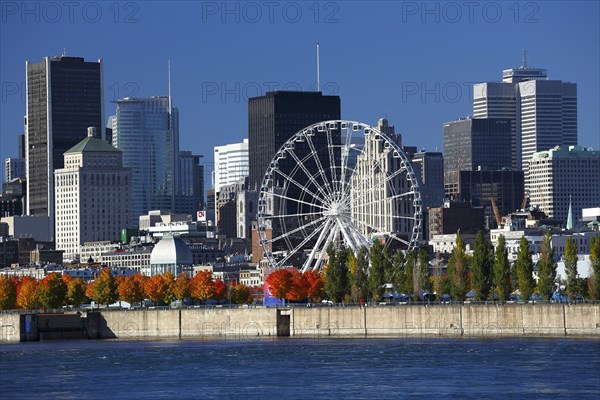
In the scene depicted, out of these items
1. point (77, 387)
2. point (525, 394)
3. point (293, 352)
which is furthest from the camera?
point (293, 352)

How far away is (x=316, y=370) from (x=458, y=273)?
166ft

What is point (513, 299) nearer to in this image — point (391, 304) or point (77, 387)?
point (391, 304)

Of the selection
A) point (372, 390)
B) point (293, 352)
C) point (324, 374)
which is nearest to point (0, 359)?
point (293, 352)

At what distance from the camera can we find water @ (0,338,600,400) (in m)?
128

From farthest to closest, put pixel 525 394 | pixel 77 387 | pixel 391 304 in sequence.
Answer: pixel 391 304 < pixel 77 387 < pixel 525 394

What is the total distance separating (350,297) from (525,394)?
251 feet

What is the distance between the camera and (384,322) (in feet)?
603

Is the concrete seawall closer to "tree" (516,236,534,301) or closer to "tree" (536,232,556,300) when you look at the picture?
"tree" (516,236,534,301)

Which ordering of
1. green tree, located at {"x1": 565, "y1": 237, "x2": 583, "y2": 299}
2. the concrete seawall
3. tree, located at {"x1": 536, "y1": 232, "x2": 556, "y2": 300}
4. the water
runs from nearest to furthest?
the water
the concrete seawall
green tree, located at {"x1": 565, "y1": 237, "x2": 583, "y2": 299}
tree, located at {"x1": 536, "y1": 232, "x2": 556, "y2": 300}

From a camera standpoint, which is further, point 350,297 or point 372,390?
point 350,297

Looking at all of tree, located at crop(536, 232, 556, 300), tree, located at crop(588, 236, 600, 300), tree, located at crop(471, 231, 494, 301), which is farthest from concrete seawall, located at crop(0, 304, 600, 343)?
tree, located at crop(588, 236, 600, 300)

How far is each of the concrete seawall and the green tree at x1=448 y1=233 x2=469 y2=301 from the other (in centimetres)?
850

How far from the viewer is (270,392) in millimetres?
128125

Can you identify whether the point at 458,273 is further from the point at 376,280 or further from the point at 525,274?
the point at 525,274
